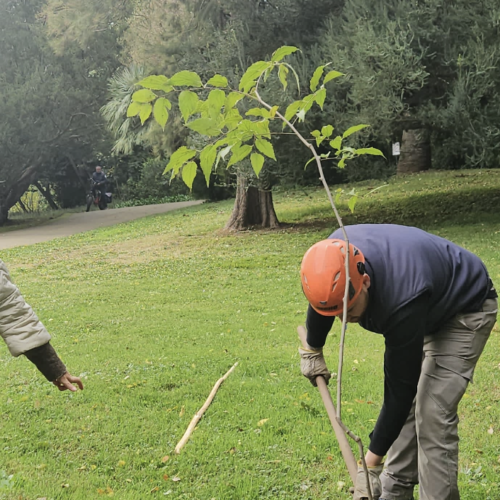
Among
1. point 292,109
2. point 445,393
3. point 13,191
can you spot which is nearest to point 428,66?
point 445,393

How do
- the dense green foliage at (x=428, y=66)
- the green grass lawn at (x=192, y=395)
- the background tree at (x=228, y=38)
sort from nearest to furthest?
the green grass lawn at (x=192, y=395) < the dense green foliage at (x=428, y=66) < the background tree at (x=228, y=38)

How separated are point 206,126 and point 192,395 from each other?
11.8 feet

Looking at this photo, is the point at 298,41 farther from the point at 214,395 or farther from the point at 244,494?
the point at 244,494

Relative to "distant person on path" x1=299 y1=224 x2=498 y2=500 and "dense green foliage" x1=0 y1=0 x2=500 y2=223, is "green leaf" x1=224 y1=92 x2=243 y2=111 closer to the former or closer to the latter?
"distant person on path" x1=299 y1=224 x2=498 y2=500

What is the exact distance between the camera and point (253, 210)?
15.2 metres

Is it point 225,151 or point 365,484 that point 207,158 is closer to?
point 225,151

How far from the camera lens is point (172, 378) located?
18.1ft

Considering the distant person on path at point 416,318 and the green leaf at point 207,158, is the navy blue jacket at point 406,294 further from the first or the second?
the green leaf at point 207,158

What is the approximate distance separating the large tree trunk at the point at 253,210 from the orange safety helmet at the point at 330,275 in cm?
1279

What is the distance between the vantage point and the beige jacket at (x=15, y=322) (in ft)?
8.63

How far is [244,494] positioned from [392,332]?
1793mm

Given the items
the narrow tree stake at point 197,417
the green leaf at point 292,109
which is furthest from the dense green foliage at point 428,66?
the green leaf at point 292,109

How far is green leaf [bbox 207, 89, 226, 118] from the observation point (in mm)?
1864

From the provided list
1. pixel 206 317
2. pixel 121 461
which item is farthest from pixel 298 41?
pixel 121 461
